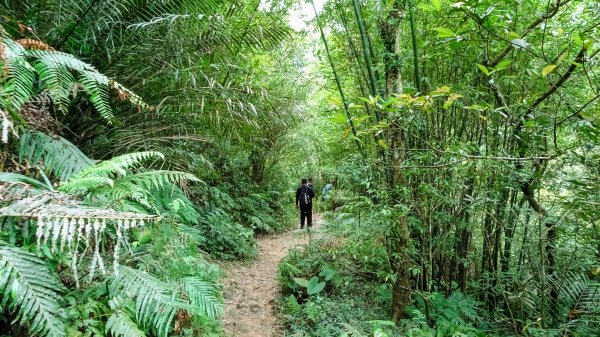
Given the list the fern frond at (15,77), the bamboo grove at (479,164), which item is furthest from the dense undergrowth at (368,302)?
the fern frond at (15,77)

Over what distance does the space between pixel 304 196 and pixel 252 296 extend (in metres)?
3.17

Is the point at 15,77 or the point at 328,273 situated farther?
the point at 328,273

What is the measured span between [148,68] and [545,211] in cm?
353

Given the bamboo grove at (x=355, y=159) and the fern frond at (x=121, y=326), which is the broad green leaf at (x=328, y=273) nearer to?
the bamboo grove at (x=355, y=159)

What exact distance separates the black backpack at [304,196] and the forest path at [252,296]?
1414 millimetres

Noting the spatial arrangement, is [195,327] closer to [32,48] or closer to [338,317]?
[338,317]

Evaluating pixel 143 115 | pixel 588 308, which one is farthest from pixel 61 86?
pixel 588 308

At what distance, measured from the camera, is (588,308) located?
2561 millimetres

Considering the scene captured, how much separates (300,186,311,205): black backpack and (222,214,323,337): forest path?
4.64 feet

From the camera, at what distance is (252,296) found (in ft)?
12.9

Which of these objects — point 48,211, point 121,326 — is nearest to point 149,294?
point 121,326

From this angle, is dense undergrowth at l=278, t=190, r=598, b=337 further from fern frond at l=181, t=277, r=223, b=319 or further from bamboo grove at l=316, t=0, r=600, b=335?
fern frond at l=181, t=277, r=223, b=319

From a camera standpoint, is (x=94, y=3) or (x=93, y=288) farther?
(x=94, y=3)

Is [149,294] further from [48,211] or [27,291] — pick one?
[48,211]
